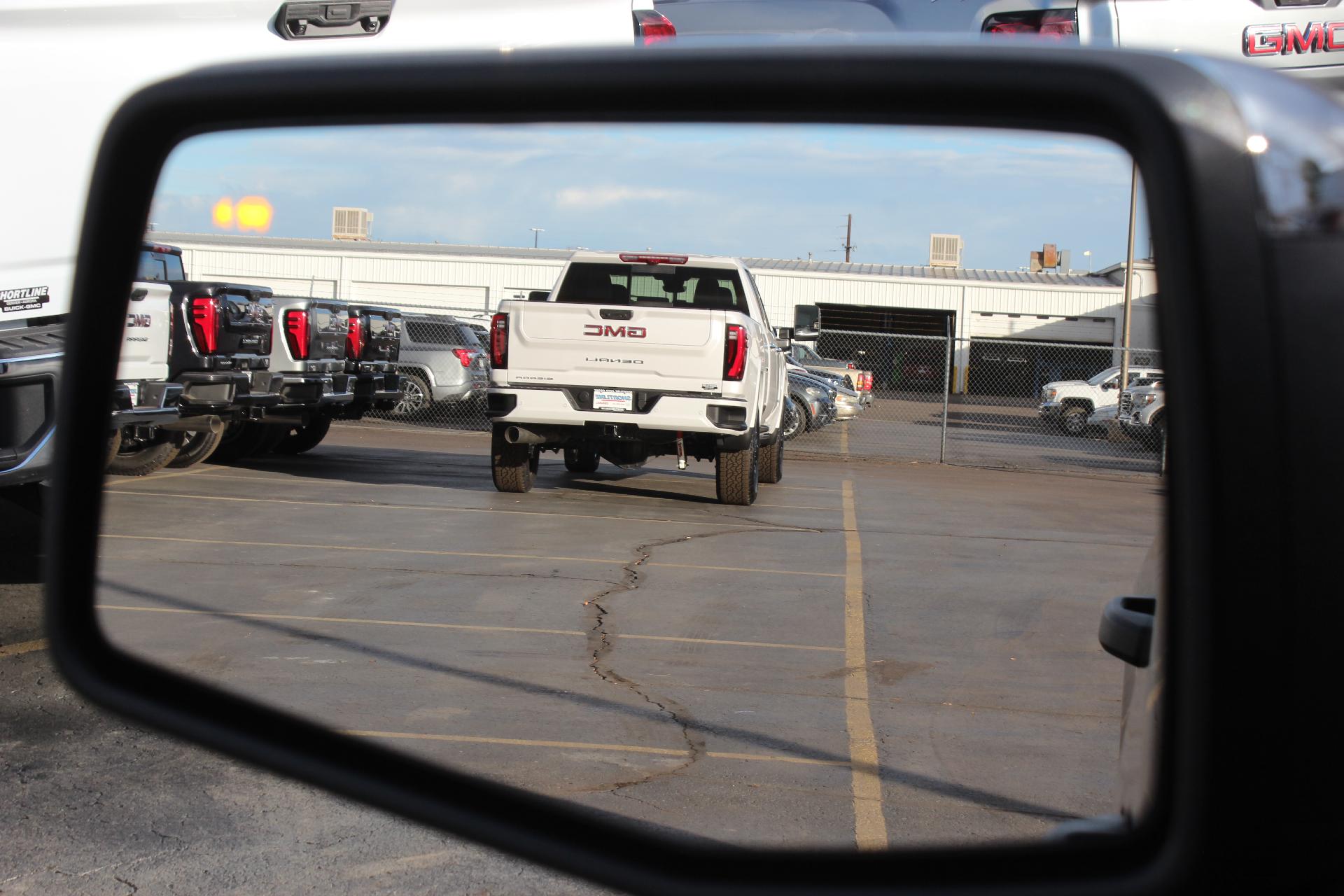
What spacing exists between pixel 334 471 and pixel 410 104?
1397cm

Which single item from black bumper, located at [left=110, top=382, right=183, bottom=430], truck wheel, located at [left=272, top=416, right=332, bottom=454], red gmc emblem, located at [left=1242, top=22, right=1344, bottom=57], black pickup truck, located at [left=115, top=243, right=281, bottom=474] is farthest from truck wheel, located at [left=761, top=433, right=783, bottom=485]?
red gmc emblem, located at [left=1242, top=22, right=1344, bottom=57]

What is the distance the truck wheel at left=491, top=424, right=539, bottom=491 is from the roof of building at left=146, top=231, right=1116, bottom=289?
187cm

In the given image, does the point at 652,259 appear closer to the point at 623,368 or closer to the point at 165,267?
the point at 623,368

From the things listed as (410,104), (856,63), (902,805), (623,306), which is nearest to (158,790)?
(902,805)

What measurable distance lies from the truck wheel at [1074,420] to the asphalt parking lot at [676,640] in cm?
98

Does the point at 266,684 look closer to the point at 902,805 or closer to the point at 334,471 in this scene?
the point at 902,805

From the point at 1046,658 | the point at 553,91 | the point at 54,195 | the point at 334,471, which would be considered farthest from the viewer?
the point at 334,471

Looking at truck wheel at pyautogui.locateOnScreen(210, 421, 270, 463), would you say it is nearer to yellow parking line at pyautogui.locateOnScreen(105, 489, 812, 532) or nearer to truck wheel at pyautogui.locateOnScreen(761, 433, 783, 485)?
yellow parking line at pyautogui.locateOnScreen(105, 489, 812, 532)

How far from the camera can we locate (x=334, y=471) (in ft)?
48.7

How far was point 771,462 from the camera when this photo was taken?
51.1 ft

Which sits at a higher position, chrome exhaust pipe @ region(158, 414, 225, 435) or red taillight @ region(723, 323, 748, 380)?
red taillight @ region(723, 323, 748, 380)

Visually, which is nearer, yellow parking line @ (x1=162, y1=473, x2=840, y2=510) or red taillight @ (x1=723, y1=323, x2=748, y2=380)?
red taillight @ (x1=723, y1=323, x2=748, y2=380)

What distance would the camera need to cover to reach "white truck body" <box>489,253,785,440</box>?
37.9 ft

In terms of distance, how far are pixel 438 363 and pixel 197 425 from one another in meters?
9.95
